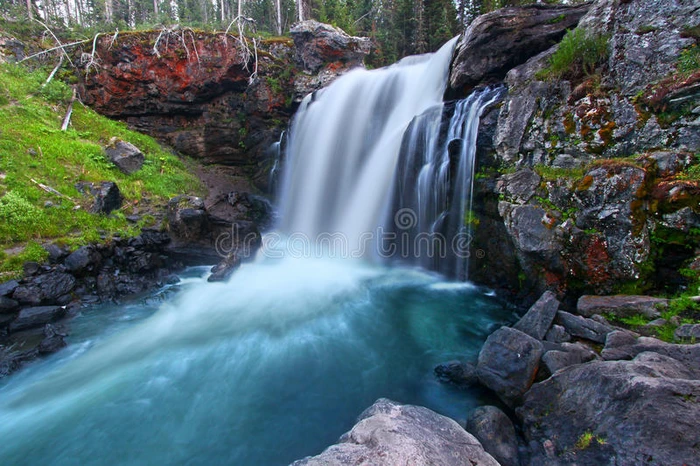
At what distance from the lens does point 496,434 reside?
147 inches

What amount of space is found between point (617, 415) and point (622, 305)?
261cm

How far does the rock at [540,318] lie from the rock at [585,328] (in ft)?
0.65

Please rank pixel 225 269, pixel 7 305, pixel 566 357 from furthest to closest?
pixel 225 269
pixel 7 305
pixel 566 357

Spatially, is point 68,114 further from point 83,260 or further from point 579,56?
point 579,56

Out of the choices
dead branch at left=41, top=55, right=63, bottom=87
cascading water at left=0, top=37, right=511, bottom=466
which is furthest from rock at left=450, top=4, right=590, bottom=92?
dead branch at left=41, top=55, right=63, bottom=87

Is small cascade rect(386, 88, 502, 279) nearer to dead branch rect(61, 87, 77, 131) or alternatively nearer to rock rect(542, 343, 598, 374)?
rock rect(542, 343, 598, 374)

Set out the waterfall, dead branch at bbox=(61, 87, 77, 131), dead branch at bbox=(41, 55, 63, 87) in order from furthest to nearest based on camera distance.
A: dead branch at bbox=(41, 55, 63, 87) → dead branch at bbox=(61, 87, 77, 131) → the waterfall

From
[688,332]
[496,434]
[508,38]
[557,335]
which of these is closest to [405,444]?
[496,434]

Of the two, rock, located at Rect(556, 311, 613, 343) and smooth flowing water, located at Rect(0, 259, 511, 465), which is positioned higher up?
rock, located at Rect(556, 311, 613, 343)

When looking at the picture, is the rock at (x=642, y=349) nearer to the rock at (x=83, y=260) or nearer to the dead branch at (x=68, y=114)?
the rock at (x=83, y=260)

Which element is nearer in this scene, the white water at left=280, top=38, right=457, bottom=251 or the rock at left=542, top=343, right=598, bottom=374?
the rock at left=542, top=343, right=598, bottom=374

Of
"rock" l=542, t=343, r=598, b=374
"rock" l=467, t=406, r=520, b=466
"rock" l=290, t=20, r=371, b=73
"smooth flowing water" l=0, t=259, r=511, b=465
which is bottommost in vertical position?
"smooth flowing water" l=0, t=259, r=511, b=465

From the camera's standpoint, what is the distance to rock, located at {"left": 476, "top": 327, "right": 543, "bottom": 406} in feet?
14.4

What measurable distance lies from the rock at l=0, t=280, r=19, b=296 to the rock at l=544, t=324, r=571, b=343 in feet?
34.9
